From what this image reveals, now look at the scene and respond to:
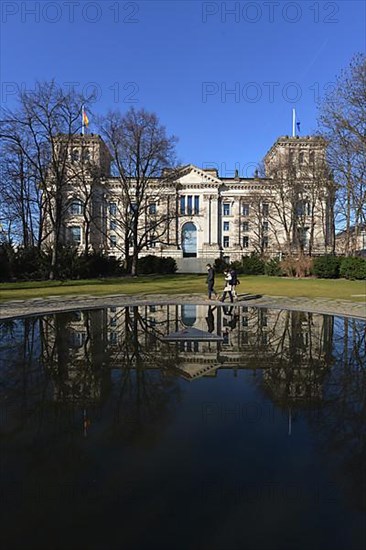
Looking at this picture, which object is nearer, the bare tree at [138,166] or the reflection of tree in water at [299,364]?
the reflection of tree in water at [299,364]

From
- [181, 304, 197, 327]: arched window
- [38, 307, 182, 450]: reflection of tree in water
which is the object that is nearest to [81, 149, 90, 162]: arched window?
[181, 304, 197, 327]: arched window

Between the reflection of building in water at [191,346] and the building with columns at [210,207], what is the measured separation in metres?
26.0

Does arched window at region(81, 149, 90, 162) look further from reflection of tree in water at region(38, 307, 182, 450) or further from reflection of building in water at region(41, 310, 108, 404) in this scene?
reflection of tree in water at region(38, 307, 182, 450)

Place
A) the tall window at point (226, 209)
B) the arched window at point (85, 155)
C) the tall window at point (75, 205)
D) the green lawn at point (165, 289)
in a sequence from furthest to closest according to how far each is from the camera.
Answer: the tall window at point (226, 209), the tall window at point (75, 205), the arched window at point (85, 155), the green lawn at point (165, 289)

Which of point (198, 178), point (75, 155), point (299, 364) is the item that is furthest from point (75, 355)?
point (198, 178)

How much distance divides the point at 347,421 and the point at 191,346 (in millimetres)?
4010

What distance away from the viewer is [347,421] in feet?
13.6

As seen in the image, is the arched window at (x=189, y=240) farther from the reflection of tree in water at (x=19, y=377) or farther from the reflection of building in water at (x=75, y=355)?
the reflection of tree in water at (x=19, y=377)

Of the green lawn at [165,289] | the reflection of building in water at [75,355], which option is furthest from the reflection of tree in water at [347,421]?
the green lawn at [165,289]

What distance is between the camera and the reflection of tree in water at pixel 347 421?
3.15 meters

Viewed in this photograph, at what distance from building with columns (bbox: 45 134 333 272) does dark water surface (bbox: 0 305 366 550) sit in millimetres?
30488

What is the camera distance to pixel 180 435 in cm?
383

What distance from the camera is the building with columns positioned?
38250mm

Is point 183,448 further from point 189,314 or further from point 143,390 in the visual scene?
point 189,314
